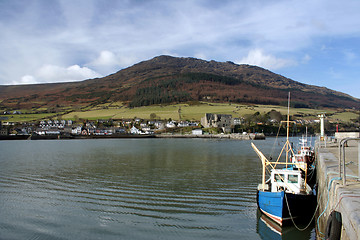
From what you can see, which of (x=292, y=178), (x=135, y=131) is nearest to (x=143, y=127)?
(x=135, y=131)

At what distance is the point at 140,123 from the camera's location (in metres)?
130

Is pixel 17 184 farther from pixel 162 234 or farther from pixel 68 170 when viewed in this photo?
pixel 162 234

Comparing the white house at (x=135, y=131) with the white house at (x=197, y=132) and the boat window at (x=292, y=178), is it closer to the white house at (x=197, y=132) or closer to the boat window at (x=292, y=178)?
the white house at (x=197, y=132)

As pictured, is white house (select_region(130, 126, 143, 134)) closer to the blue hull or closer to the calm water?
the calm water

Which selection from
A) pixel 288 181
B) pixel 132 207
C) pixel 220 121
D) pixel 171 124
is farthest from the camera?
pixel 171 124

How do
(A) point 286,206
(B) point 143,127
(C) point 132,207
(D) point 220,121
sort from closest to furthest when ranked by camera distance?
(A) point 286,206, (C) point 132,207, (D) point 220,121, (B) point 143,127

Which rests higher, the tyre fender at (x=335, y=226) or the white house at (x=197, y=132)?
the white house at (x=197, y=132)

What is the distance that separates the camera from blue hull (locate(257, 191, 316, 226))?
11398mm

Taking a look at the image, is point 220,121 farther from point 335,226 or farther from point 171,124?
point 335,226

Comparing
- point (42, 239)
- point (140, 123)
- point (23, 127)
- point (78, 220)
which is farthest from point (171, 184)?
point (23, 127)

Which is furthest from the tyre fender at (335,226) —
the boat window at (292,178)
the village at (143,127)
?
the village at (143,127)

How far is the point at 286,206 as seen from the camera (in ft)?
37.4

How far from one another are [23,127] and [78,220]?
125464 millimetres

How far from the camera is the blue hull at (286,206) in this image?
11398 millimetres
